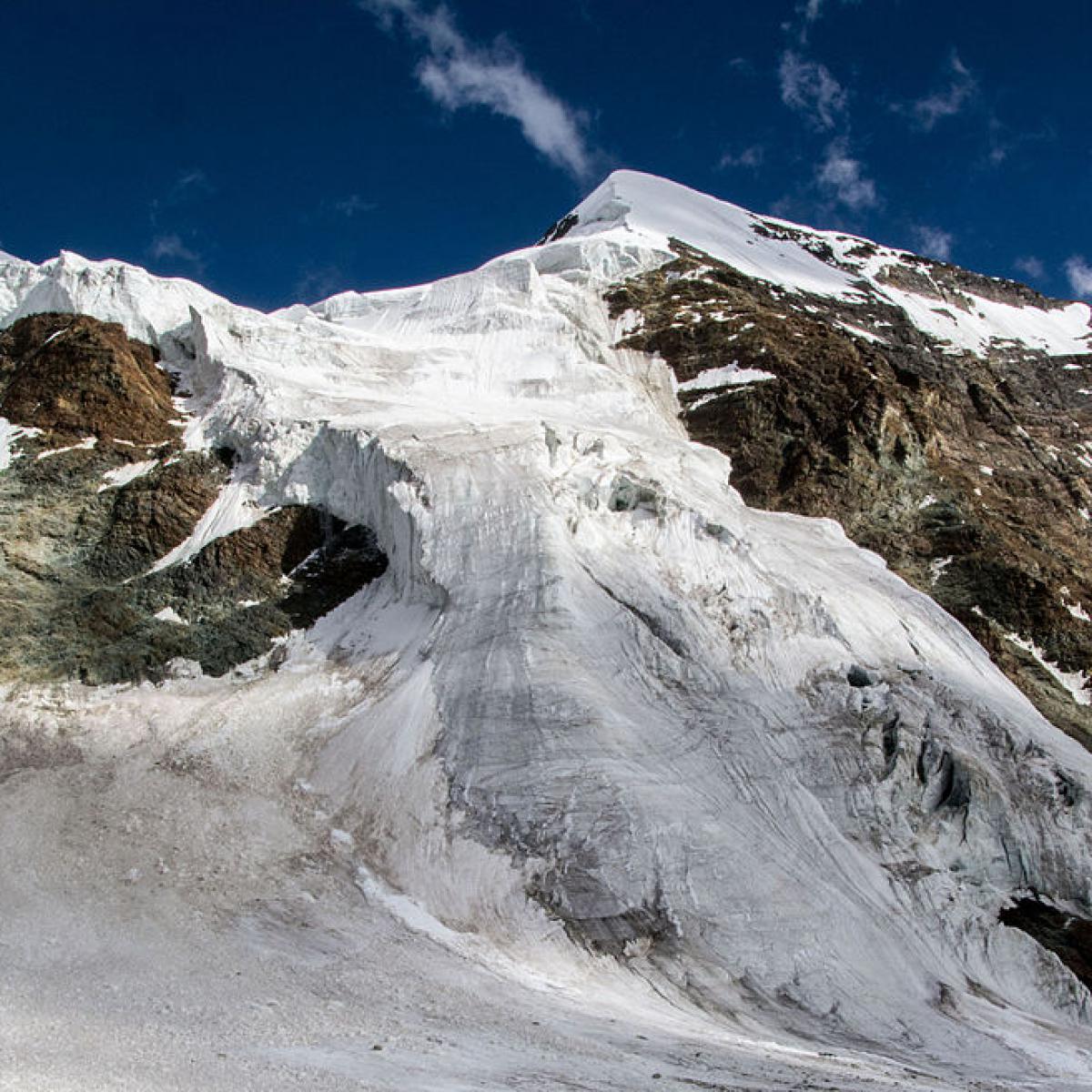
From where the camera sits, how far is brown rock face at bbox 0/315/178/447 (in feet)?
91.5

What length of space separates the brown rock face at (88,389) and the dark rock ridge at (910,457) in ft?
58.8

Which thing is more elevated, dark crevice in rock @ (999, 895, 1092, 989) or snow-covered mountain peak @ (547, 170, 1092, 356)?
snow-covered mountain peak @ (547, 170, 1092, 356)

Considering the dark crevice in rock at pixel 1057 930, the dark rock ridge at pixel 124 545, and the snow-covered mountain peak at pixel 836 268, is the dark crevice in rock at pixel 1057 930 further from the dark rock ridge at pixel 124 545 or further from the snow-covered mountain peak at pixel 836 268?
the snow-covered mountain peak at pixel 836 268

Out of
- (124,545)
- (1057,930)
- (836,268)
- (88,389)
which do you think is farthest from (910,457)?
(836,268)

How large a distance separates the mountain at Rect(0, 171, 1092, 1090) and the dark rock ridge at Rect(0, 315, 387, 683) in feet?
0.37

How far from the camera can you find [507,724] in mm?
18391

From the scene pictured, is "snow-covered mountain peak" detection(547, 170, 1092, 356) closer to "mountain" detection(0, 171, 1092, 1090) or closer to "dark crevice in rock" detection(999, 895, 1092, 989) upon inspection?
"mountain" detection(0, 171, 1092, 1090)

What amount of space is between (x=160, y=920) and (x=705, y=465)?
19.4m

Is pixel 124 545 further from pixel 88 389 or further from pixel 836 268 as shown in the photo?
pixel 836 268

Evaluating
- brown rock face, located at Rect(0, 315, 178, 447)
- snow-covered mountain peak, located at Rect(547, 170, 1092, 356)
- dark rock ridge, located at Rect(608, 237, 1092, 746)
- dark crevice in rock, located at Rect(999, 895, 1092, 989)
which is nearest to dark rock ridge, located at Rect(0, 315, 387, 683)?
brown rock face, located at Rect(0, 315, 178, 447)

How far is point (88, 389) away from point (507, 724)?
17.9m

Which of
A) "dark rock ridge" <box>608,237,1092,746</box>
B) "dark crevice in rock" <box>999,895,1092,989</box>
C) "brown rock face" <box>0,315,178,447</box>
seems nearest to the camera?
"dark crevice in rock" <box>999,895,1092,989</box>

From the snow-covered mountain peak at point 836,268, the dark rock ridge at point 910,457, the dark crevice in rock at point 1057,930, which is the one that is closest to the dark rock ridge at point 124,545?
the dark rock ridge at point 910,457

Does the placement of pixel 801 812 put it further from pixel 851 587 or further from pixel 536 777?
pixel 851 587
